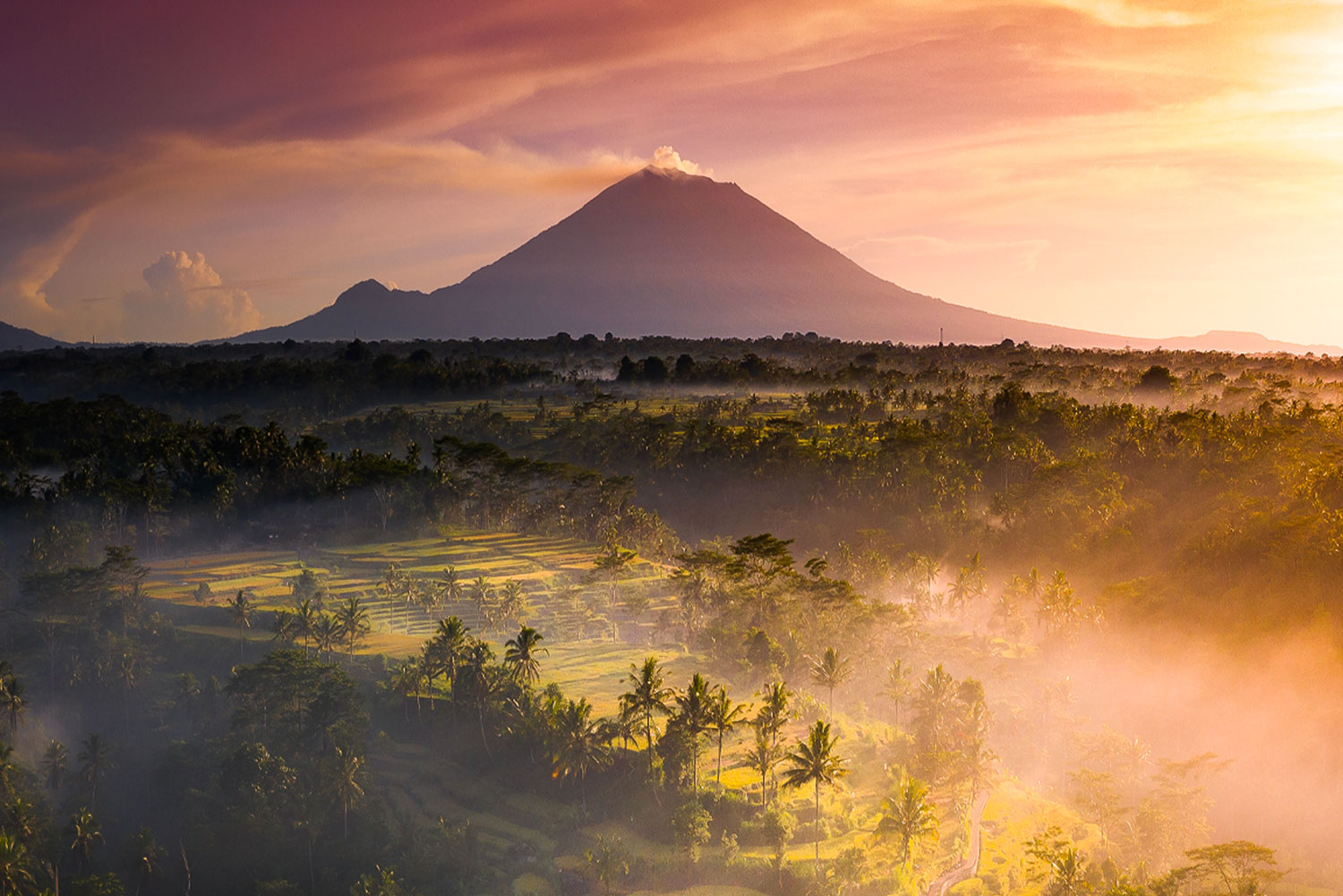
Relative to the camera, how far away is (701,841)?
180 ft

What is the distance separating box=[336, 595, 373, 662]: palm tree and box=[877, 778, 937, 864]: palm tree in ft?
136

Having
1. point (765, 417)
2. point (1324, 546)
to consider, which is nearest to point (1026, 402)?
point (765, 417)

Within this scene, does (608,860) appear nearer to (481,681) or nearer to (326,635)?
(481,681)

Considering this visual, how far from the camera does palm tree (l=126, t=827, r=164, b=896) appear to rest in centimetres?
5862

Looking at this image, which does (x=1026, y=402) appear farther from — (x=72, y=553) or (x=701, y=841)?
(x=72, y=553)

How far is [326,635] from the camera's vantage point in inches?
2847

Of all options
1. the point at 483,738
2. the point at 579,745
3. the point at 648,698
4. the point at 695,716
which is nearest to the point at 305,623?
the point at 483,738

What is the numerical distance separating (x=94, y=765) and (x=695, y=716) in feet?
138

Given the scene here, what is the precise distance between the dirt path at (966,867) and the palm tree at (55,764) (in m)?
57.4

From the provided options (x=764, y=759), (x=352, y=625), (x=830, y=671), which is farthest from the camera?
(x=352, y=625)

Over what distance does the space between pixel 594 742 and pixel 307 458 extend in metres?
66.5

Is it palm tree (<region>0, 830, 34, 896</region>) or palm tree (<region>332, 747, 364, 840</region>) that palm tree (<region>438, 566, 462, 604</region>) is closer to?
palm tree (<region>332, 747, 364, 840</region>)

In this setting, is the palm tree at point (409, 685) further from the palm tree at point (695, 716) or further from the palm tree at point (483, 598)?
the palm tree at point (695, 716)

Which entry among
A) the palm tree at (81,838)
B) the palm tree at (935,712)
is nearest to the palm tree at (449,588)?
the palm tree at (81,838)
